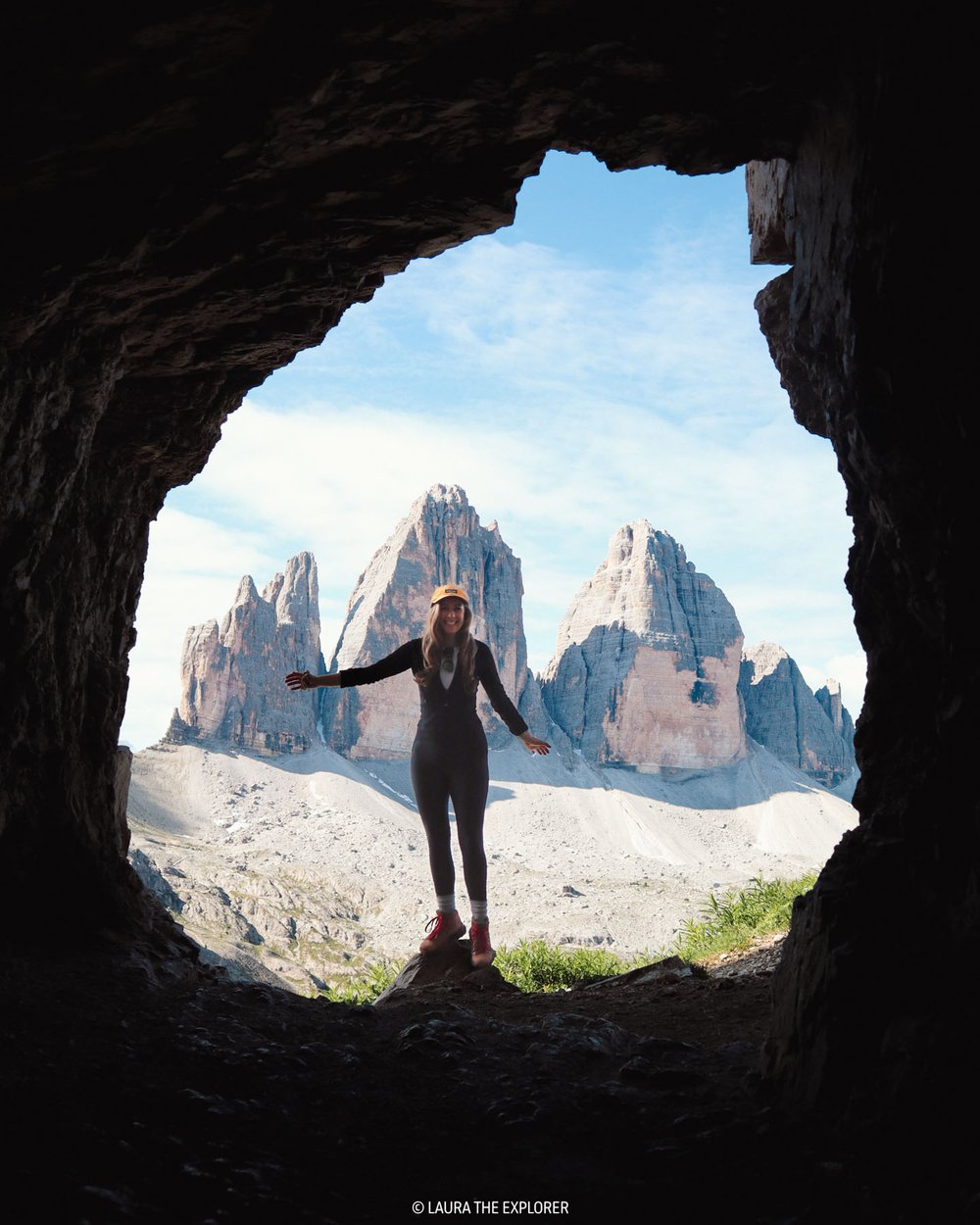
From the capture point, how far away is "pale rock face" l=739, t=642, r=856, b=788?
453ft

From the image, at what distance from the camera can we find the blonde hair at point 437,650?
9078 mm

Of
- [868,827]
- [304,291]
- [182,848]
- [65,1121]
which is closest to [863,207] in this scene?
[868,827]

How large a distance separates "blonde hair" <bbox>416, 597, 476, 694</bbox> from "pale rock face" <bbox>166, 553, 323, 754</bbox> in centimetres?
10544

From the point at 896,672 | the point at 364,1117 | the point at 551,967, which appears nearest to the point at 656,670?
the point at 551,967

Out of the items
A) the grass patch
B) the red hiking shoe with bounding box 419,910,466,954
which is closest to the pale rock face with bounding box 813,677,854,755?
the grass patch

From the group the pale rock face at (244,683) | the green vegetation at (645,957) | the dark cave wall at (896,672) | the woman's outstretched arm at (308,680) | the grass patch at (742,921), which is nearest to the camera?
the dark cave wall at (896,672)

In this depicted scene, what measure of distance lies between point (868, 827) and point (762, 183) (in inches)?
215

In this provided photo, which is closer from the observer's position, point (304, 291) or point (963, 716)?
point (963, 716)

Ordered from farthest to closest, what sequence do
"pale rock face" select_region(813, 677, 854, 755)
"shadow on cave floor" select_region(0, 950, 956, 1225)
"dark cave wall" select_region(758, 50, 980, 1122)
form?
"pale rock face" select_region(813, 677, 854, 755) < "dark cave wall" select_region(758, 50, 980, 1122) < "shadow on cave floor" select_region(0, 950, 956, 1225)

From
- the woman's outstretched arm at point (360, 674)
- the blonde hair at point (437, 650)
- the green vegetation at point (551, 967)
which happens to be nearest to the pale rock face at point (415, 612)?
the green vegetation at point (551, 967)

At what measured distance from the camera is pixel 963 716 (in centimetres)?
330

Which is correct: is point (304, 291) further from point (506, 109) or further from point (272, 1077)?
point (272, 1077)

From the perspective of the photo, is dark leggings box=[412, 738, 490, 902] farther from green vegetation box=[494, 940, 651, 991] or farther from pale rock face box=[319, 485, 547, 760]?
pale rock face box=[319, 485, 547, 760]

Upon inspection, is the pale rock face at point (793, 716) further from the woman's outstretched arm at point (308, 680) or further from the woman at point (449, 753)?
the woman's outstretched arm at point (308, 680)
